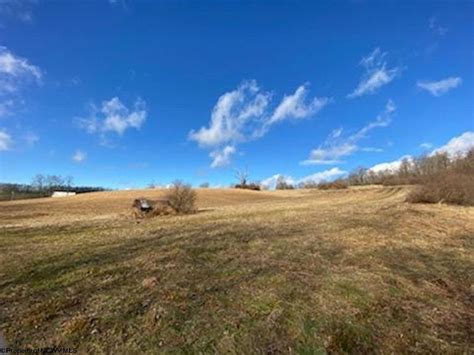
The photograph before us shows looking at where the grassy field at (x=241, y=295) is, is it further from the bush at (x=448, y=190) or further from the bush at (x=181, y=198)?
the bush at (x=448, y=190)

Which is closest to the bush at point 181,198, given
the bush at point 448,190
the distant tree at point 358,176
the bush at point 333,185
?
the bush at point 448,190

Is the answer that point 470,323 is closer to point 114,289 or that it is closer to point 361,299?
point 361,299

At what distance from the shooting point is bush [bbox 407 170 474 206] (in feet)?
→ 83.3

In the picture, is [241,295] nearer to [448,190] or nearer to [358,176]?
[448,190]

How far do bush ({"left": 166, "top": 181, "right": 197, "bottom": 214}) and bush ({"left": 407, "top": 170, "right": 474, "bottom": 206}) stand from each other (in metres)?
16.4

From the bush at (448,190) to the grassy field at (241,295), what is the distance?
685 inches

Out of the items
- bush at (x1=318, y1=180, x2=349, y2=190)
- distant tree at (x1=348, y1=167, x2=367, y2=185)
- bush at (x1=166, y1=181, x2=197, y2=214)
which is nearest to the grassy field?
bush at (x1=166, y1=181, x2=197, y2=214)

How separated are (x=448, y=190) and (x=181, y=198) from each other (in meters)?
18.4

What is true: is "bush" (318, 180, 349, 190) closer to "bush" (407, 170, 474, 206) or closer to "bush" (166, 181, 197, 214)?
"bush" (407, 170, 474, 206)

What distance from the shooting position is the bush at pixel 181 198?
21.8m

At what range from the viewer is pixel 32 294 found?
18.8 feet

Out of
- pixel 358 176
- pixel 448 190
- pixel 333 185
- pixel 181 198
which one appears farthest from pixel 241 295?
pixel 358 176

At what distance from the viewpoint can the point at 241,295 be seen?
576 cm

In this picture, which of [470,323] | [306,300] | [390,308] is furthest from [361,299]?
[470,323]
